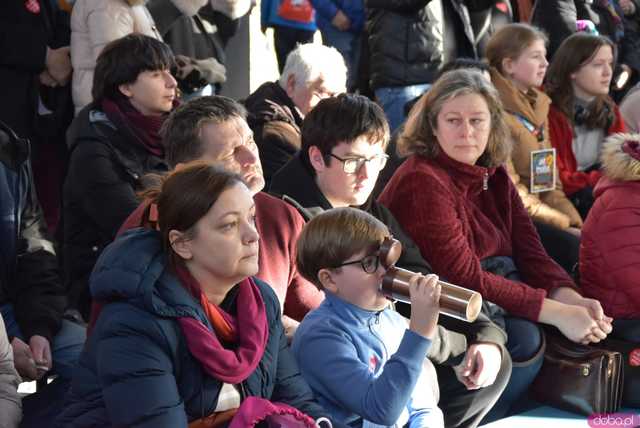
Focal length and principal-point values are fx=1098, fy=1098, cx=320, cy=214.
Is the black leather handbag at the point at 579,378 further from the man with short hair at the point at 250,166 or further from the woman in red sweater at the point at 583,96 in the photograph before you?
the woman in red sweater at the point at 583,96

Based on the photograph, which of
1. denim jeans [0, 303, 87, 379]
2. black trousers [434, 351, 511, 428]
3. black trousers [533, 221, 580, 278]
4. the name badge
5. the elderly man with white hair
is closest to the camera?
denim jeans [0, 303, 87, 379]

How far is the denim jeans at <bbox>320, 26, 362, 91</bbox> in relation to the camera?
612 cm

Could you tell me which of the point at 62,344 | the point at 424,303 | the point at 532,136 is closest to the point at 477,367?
the point at 424,303

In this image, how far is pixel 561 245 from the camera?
15.3 ft

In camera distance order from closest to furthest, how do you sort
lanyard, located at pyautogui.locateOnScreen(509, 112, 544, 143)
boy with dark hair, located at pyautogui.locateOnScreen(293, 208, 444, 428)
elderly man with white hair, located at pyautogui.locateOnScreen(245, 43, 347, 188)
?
boy with dark hair, located at pyautogui.locateOnScreen(293, 208, 444, 428) < elderly man with white hair, located at pyautogui.locateOnScreen(245, 43, 347, 188) < lanyard, located at pyautogui.locateOnScreen(509, 112, 544, 143)

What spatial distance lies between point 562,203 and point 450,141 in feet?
4.67

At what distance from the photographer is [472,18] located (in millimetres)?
6273

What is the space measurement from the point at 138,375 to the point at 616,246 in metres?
2.21

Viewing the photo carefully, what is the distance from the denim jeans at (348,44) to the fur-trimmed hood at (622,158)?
2233 mm

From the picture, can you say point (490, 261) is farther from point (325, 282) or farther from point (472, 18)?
point (472, 18)

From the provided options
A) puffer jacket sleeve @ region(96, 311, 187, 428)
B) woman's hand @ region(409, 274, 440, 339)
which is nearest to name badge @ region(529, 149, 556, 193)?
woman's hand @ region(409, 274, 440, 339)

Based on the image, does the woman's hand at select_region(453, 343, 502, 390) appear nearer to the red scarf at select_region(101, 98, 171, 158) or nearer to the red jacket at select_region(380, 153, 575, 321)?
the red jacket at select_region(380, 153, 575, 321)

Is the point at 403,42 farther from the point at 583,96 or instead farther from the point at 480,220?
the point at 480,220

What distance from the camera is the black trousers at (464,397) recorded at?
135 inches
